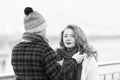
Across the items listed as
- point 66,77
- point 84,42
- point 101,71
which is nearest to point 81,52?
point 84,42

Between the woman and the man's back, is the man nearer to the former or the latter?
the man's back

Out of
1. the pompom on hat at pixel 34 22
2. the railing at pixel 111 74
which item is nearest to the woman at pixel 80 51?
the pompom on hat at pixel 34 22

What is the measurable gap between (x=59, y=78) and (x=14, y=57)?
36cm

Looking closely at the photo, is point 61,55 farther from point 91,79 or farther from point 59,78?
point 59,78

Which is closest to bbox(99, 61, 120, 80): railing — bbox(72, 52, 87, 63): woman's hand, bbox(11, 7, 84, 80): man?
bbox(72, 52, 87, 63): woman's hand

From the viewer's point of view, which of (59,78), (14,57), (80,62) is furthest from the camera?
(80,62)

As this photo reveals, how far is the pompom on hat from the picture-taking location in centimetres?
182

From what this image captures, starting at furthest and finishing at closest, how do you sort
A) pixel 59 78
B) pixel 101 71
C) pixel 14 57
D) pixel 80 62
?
pixel 101 71
pixel 80 62
pixel 14 57
pixel 59 78

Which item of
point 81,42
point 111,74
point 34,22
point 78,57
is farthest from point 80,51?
point 111,74

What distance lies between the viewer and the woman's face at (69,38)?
7.20 ft

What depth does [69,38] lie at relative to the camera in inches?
86.5

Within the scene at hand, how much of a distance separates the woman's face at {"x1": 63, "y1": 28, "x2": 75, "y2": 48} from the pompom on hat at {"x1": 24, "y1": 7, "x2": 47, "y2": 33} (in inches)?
15.6

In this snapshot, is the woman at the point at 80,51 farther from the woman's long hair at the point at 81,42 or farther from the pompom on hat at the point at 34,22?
the pompom on hat at the point at 34,22

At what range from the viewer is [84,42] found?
2217mm
